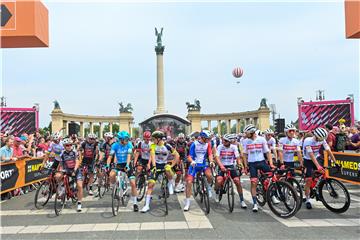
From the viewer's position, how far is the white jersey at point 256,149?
8180 millimetres

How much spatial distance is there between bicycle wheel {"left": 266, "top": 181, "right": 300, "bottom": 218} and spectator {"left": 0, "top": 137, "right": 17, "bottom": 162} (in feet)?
26.9

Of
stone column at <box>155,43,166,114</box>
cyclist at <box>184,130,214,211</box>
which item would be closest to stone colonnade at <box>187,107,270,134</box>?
stone column at <box>155,43,166,114</box>

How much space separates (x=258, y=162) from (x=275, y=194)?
0.92 m

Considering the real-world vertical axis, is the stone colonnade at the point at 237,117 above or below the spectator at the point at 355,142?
above

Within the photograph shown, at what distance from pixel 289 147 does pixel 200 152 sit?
292cm

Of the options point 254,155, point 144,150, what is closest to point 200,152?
point 254,155

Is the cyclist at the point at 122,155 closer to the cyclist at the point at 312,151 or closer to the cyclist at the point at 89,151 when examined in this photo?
the cyclist at the point at 89,151

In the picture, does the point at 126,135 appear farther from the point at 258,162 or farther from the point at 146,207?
the point at 258,162

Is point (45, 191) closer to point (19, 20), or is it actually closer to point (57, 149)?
point (57, 149)

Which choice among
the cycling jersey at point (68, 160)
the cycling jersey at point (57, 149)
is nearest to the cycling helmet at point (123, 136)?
the cycling jersey at point (68, 160)

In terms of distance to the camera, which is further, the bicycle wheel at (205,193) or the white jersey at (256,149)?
the white jersey at (256,149)

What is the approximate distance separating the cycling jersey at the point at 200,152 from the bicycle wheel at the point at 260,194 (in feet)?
5.26

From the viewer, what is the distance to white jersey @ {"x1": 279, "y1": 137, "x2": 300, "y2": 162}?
9539 mm

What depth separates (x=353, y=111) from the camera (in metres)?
27.8
